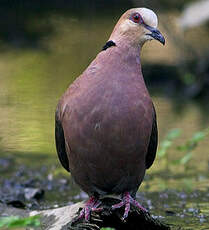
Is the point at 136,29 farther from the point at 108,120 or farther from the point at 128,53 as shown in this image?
the point at 108,120

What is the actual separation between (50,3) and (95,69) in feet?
38.0

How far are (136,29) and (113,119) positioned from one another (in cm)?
70

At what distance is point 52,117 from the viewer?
8852mm

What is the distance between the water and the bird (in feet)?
2.83

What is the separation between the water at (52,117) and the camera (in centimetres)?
613

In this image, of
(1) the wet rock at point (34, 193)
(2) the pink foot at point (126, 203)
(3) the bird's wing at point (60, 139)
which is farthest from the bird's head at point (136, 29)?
(1) the wet rock at point (34, 193)

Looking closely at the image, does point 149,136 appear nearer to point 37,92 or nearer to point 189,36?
point 37,92

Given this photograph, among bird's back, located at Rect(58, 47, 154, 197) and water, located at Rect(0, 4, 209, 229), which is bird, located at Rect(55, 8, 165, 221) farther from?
water, located at Rect(0, 4, 209, 229)

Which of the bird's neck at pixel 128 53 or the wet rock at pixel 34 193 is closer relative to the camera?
the bird's neck at pixel 128 53

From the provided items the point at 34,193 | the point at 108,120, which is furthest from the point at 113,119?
the point at 34,193

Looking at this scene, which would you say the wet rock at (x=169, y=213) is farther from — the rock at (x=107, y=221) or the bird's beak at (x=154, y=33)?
the bird's beak at (x=154, y=33)

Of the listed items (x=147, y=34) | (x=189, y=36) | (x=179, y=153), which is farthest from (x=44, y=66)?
(x=147, y=34)

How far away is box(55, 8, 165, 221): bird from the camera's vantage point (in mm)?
4289

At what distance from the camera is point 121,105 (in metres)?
4.28
